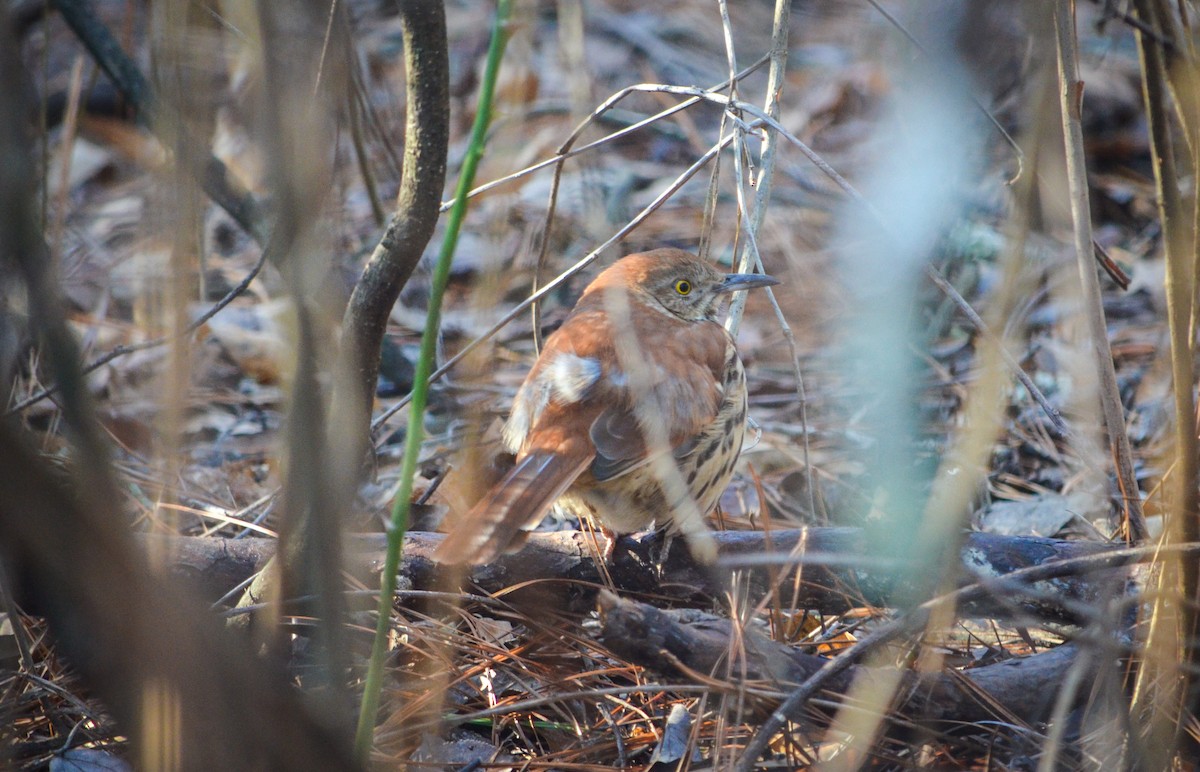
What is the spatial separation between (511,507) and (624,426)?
1.76 ft

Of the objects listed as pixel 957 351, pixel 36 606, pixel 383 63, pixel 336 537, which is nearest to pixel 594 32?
pixel 383 63

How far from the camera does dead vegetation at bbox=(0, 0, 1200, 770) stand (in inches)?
59.1

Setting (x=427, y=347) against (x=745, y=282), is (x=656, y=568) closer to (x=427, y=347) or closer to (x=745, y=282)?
(x=745, y=282)

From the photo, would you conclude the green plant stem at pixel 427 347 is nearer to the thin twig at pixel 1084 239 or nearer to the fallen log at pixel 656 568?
the fallen log at pixel 656 568

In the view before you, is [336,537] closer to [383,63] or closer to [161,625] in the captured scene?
[161,625]

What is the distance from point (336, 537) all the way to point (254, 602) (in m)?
1.32

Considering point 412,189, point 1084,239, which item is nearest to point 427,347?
point 412,189

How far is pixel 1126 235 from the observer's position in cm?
580

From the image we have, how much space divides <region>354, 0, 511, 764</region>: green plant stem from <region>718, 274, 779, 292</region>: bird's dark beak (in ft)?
6.87

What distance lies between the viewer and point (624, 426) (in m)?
3.04

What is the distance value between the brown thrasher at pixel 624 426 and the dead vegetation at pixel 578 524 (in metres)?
0.18

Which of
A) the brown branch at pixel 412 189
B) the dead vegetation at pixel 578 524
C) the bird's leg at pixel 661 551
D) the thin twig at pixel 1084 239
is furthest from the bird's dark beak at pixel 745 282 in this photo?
the brown branch at pixel 412 189

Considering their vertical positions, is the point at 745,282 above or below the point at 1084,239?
below

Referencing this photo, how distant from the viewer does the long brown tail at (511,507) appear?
2.45 metres
